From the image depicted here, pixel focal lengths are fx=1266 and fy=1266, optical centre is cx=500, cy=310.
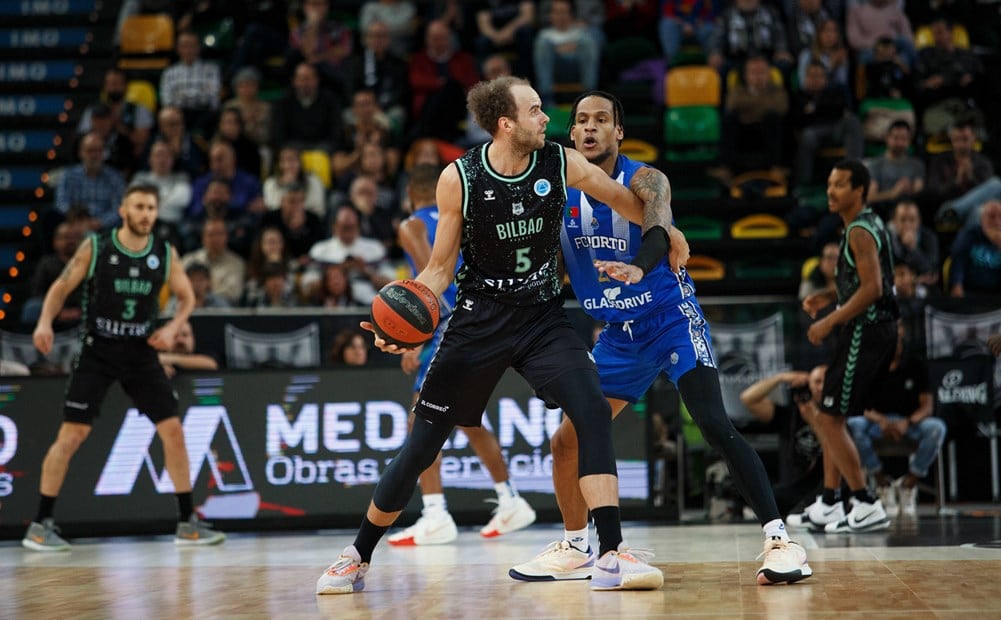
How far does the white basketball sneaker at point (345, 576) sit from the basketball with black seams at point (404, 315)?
40.4 inches

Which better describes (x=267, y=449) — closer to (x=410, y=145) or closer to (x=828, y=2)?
(x=410, y=145)

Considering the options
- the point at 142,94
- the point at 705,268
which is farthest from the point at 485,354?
the point at 142,94

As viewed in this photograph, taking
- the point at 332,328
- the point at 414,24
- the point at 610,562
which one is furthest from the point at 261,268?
the point at 610,562

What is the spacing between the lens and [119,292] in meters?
8.62

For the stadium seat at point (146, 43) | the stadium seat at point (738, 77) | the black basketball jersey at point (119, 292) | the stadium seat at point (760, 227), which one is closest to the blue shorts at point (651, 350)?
the black basketball jersey at point (119, 292)

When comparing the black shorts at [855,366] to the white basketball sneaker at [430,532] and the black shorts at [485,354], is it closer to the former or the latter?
the white basketball sneaker at [430,532]

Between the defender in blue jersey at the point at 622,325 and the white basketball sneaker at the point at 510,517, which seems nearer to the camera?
the defender in blue jersey at the point at 622,325

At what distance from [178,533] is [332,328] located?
7.74ft

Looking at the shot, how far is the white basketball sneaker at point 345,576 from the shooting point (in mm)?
5492

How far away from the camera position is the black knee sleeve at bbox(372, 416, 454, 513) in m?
5.52

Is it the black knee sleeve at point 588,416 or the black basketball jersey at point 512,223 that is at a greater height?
the black basketball jersey at point 512,223

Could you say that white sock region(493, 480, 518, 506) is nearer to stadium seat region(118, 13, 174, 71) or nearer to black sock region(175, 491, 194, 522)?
black sock region(175, 491, 194, 522)

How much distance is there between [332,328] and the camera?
10469 mm

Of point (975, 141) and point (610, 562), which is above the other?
point (975, 141)
